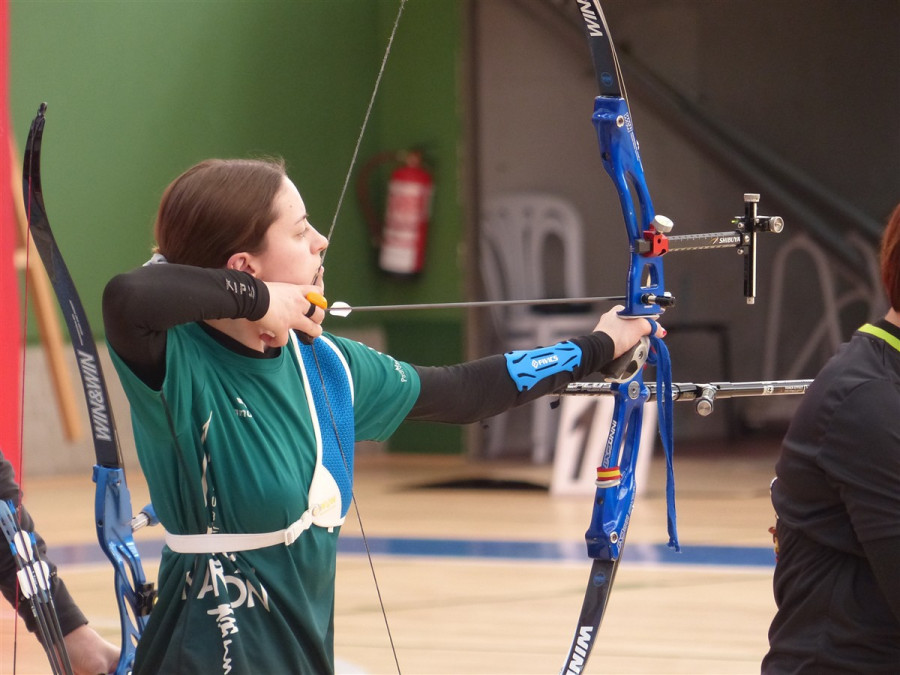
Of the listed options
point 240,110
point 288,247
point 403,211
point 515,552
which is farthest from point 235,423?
point 403,211

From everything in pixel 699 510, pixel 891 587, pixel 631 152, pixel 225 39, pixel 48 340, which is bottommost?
pixel 699 510

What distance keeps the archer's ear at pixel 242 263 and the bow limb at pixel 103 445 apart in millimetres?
332

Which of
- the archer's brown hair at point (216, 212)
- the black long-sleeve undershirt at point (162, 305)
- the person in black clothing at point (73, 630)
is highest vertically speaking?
the archer's brown hair at point (216, 212)

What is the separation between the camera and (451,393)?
185cm

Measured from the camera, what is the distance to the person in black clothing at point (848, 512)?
1570mm

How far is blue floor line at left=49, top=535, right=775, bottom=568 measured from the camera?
441cm

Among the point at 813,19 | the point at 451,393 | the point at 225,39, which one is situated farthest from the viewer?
the point at 813,19

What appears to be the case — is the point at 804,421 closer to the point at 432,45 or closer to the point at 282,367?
the point at 282,367

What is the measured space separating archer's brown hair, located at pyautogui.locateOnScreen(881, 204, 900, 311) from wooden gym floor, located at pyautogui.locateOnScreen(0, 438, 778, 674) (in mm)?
1579

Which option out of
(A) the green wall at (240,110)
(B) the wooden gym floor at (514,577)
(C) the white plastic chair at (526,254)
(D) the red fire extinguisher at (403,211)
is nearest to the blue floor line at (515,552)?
(B) the wooden gym floor at (514,577)

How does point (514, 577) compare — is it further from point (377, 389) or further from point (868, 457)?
point (868, 457)

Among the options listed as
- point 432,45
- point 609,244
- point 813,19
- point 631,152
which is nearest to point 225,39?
point 432,45

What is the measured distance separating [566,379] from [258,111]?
534cm

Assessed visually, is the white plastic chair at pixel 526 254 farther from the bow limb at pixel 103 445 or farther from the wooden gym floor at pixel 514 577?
the bow limb at pixel 103 445
